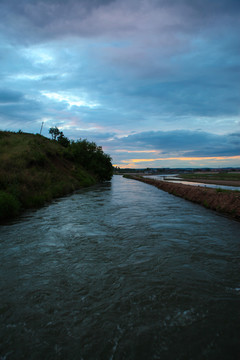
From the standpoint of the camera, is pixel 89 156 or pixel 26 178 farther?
pixel 89 156

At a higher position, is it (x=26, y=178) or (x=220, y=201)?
(x=26, y=178)

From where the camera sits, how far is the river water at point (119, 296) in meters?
3.57

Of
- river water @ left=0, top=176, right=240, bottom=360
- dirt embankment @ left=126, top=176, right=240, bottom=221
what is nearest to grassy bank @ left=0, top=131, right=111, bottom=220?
river water @ left=0, top=176, right=240, bottom=360

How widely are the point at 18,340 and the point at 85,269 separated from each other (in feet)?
9.39

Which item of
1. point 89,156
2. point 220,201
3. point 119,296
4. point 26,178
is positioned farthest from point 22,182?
point 89,156

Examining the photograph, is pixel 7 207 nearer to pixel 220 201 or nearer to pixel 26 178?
pixel 26 178

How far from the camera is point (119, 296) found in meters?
5.04

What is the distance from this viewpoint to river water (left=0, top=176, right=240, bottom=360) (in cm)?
357

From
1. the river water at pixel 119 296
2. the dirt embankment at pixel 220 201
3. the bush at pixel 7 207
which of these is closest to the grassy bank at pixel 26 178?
the bush at pixel 7 207

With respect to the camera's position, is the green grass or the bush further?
the green grass

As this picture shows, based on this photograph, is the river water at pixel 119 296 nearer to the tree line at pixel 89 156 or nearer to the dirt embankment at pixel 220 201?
the dirt embankment at pixel 220 201

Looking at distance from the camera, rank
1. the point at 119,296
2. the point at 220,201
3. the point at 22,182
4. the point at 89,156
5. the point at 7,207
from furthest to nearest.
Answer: the point at 89,156 < the point at 22,182 < the point at 220,201 < the point at 7,207 < the point at 119,296

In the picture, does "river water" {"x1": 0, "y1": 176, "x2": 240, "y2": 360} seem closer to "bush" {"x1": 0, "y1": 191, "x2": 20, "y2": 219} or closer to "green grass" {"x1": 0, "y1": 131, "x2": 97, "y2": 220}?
"bush" {"x1": 0, "y1": 191, "x2": 20, "y2": 219}

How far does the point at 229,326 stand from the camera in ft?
13.3
